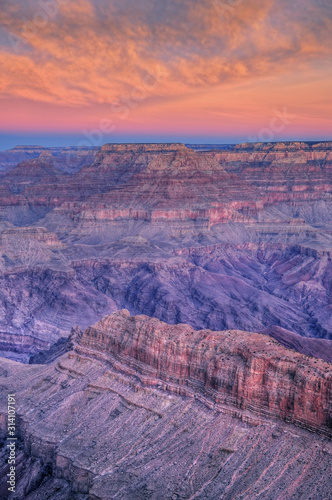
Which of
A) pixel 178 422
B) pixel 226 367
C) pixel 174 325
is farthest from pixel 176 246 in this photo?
pixel 178 422

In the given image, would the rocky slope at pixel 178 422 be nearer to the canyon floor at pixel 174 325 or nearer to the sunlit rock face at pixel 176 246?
the canyon floor at pixel 174 325

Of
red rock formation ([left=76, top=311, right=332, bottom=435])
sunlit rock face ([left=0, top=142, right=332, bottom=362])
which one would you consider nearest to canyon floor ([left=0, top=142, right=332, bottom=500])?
red rock formation ([left=76, top=311, right=332, bottom=435])

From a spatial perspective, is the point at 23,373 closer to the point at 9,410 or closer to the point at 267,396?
the point at 9,410

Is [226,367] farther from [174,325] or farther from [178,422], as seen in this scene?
[174,325]

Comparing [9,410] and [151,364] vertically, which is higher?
[151,364]

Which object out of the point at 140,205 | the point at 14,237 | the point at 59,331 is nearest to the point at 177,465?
the point at 59,331

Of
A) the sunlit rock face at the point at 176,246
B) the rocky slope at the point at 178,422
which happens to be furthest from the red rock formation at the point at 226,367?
the sunlit rock face at the point at 176,246
